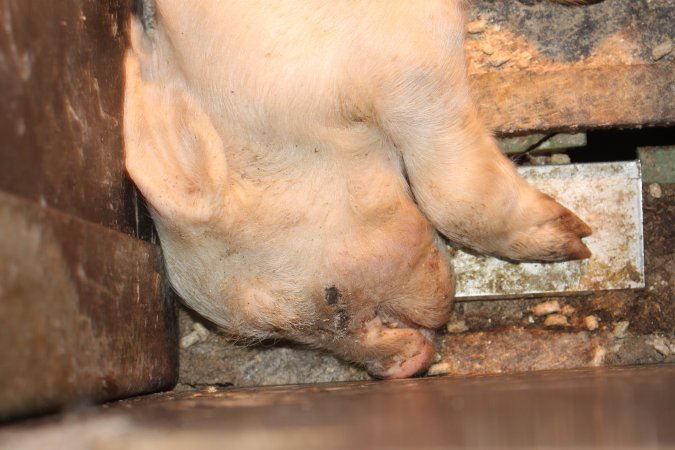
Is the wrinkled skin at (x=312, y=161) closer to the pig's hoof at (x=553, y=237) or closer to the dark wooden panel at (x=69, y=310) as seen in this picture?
the pig's hoof at (x=553, y=237)

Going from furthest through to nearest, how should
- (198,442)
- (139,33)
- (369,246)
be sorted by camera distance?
1. (139,33)
2. (369,246)
3. (198,442)

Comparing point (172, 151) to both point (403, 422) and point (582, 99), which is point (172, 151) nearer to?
point (403, 422)

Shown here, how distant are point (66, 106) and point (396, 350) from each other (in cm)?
140

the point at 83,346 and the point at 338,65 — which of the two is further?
the point at 338,65

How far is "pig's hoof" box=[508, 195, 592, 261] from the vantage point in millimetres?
2752

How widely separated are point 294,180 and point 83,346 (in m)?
0.84

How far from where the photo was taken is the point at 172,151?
7.95 feet


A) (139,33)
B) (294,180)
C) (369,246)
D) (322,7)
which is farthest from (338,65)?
(139,33)

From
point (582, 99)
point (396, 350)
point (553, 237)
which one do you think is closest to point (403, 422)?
point (396, 350)

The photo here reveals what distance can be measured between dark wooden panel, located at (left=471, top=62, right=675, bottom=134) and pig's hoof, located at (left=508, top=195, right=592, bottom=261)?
331 millimetres

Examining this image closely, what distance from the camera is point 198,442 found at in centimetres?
141

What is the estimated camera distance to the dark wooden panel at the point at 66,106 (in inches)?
70.4

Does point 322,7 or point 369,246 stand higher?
point 322,7

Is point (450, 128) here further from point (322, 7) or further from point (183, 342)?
point (183, 342)
